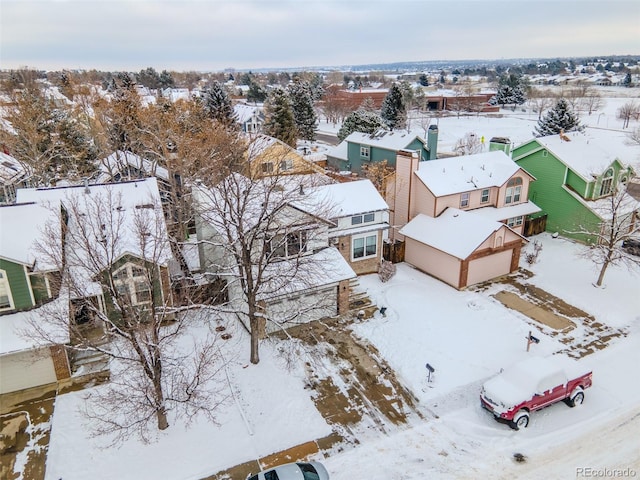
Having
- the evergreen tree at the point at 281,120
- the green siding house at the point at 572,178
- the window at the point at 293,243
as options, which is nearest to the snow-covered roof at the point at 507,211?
the green siding house at the point at 572,178

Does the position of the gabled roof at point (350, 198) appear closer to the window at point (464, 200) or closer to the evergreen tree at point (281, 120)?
the window at point (464, 200)

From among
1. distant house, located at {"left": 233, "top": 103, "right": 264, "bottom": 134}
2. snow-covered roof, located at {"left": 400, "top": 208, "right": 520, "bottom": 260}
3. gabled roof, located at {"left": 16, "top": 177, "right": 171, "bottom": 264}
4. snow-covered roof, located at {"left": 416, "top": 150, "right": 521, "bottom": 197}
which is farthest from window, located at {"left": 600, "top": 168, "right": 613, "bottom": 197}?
distant house, located at {"left": 233, "top": 103, "right": 264, "bottom": 134}

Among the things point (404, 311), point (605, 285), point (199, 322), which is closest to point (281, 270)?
point (199, 322)

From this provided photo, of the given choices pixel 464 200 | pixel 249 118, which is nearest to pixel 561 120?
pixel 464 200

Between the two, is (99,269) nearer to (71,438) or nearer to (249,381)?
(71,438)

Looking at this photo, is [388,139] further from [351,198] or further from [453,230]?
[351,198]
